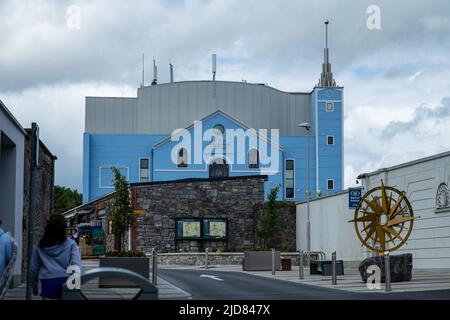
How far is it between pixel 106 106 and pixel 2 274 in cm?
6200

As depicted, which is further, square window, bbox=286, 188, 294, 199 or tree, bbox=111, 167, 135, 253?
square window, bbox=286, 188, 294, 199

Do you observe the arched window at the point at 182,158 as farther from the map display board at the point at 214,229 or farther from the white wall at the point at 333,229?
the white wall at the point at 333,229

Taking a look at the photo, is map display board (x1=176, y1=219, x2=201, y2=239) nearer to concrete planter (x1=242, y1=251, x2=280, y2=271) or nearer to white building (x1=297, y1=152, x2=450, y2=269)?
concrete planter (x1=242, y1=251, x2=280, y2=271)

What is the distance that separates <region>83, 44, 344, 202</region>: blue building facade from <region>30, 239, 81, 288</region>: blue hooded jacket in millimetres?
53840

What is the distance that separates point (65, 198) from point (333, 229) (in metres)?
65.6

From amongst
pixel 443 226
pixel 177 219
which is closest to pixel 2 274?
pixel 443 226

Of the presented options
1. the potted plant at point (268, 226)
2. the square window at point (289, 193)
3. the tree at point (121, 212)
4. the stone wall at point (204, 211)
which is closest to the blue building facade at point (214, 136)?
the square window at point (289, 193)

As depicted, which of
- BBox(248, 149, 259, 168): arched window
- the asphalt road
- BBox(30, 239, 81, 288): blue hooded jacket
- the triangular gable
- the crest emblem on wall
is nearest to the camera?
BBox(30, 239, 81, 288): blue hooded jacket

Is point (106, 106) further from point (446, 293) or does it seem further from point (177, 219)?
point (446, 293)

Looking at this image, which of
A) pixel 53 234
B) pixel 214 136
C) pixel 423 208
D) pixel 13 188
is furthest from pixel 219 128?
pixel 53 234

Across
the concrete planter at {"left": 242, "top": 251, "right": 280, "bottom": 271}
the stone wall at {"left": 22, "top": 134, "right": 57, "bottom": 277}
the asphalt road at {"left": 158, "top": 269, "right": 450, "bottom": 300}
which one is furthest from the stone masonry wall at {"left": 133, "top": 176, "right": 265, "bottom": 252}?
the asphalt road at {"left": 158, "top": 269, "right": 450, "bottom": 300}

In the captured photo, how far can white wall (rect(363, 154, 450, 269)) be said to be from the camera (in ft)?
93.9

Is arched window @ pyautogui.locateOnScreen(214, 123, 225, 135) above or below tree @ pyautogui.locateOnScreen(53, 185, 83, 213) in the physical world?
above

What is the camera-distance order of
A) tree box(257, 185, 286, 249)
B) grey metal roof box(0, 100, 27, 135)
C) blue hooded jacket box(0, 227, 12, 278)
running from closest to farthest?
blue hooded jacket box(0, 227, 12, 278) → grey metal roof box(0, 100, 27, 135) → tree box(257, 185, 286, 249)
